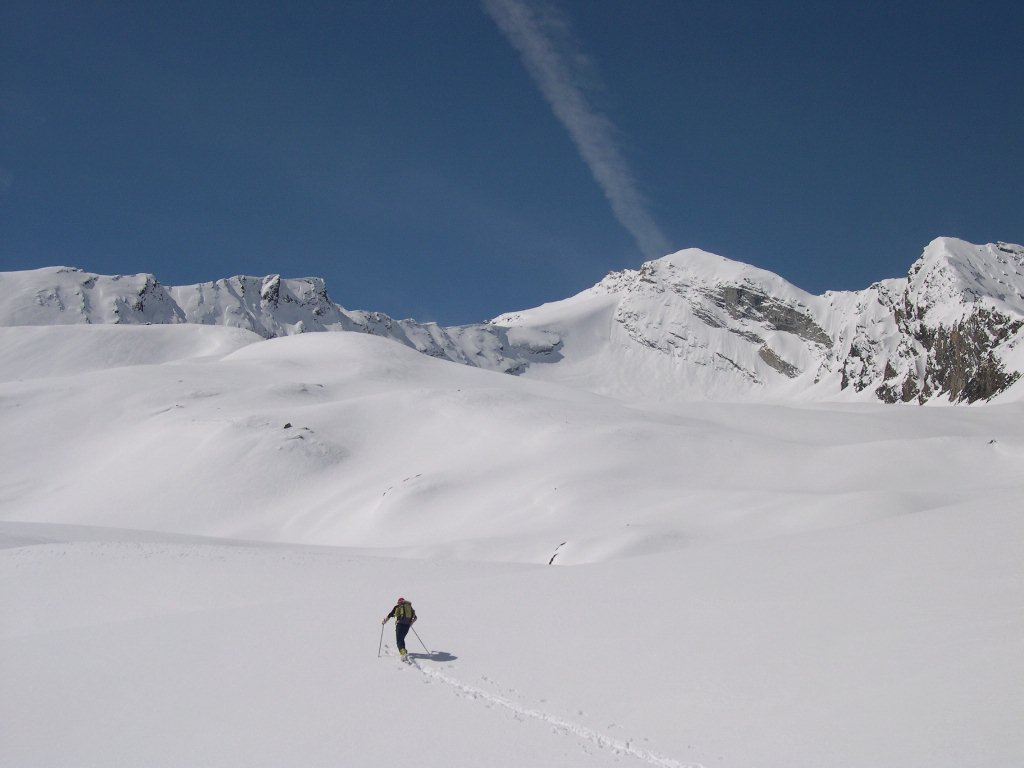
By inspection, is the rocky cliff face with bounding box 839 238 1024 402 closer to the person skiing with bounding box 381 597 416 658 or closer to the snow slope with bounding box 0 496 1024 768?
the snow slope with bounding box 0 496 1024 768

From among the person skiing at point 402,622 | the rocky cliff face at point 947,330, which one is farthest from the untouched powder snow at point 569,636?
the rocky cliff face at point 947,330

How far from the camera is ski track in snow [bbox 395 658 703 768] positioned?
903 cm

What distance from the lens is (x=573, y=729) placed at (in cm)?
1008

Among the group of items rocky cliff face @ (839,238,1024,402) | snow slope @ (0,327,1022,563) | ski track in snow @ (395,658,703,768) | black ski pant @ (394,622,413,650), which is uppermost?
rocky cliff face @ (839,238,1024,402)

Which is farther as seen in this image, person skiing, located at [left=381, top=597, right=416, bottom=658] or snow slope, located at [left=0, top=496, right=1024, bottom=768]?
person skiing, located at [left=381, top=597, right=416, bottom=658]

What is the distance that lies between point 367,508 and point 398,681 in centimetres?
3909

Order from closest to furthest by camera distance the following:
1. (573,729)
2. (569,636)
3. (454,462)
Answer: (573,729) → (569,636) → (454,462)

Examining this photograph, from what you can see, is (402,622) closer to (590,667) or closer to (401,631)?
(401,631)

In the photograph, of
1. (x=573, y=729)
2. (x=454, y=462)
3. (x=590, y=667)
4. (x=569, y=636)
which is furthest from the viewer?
(x=454, y=462)

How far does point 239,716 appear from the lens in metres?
11.0

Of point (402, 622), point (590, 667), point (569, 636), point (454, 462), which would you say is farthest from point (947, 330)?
point (402, 622)

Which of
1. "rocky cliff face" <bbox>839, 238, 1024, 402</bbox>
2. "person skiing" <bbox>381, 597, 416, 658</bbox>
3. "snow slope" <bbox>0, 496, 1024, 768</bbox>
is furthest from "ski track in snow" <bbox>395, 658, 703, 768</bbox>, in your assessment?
"rocky cliff face" <bbox>839, 238, 1024, 402</bbox>

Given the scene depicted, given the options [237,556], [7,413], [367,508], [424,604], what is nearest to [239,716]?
[424,604]

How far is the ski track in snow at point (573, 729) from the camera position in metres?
9.03
